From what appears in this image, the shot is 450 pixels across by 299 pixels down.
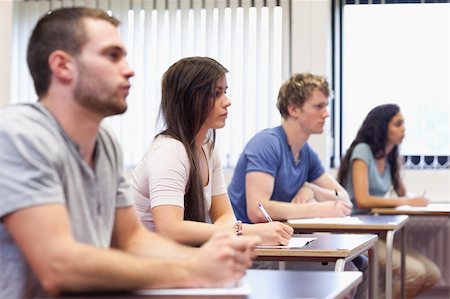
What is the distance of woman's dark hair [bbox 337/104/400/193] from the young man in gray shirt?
3.41 meters

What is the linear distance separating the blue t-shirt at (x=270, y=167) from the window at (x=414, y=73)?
7.30 ft

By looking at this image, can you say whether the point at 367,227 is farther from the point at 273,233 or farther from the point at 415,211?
the point at 415,211

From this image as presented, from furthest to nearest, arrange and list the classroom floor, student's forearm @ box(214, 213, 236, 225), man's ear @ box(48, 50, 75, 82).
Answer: the classroom floor < student's forearm @ box(214, 213, 236, 225) < man's ear @ box(48, 50, 75, 82)

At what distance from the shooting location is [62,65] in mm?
1673

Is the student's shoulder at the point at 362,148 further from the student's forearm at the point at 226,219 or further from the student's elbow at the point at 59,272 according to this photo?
the student's elbow at the point at 59,272

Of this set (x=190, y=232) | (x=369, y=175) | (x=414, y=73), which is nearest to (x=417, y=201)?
(x=369, y=175)

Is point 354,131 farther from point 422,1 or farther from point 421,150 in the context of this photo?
point 422,1

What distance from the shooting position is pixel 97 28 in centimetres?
173

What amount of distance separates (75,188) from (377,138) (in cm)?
381

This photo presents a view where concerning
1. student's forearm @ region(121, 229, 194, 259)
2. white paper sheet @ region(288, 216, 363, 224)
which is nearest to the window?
white paper sheet @ region(288, 216, 363, 224)

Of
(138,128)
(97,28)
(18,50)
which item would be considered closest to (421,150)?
(138,128)

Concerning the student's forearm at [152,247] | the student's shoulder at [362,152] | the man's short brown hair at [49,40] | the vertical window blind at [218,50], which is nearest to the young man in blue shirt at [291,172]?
the student's shoulder at [362,152]

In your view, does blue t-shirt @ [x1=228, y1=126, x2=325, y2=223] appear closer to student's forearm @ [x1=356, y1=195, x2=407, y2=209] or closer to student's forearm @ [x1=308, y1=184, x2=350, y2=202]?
student's forearm @ [x1=308, y1=184, x2=350, y2=202]

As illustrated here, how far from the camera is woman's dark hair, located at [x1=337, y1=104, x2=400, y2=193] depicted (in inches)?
205
